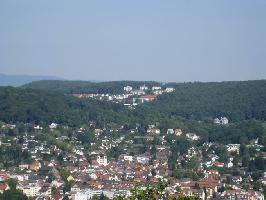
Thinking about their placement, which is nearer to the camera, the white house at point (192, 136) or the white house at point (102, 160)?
the white house at point (102, 160)

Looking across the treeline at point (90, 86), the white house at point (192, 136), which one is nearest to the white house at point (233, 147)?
the white house at point (192, 136)

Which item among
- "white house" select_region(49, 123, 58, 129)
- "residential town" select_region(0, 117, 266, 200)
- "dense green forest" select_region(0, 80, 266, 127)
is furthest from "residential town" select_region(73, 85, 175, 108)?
"residential town" select_region(0, 117, 266, 200)

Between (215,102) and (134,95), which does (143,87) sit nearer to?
(134,95)

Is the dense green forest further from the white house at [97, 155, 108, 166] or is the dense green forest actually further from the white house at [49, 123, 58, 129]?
the white house at [97, 155, 108, 166]

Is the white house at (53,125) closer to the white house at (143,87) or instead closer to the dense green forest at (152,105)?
the dense green forest at (152,105)

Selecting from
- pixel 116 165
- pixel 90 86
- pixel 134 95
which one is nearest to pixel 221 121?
pixel 134 95

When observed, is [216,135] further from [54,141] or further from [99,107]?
[99,107]

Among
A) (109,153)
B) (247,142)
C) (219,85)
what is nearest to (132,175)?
(109,153)
